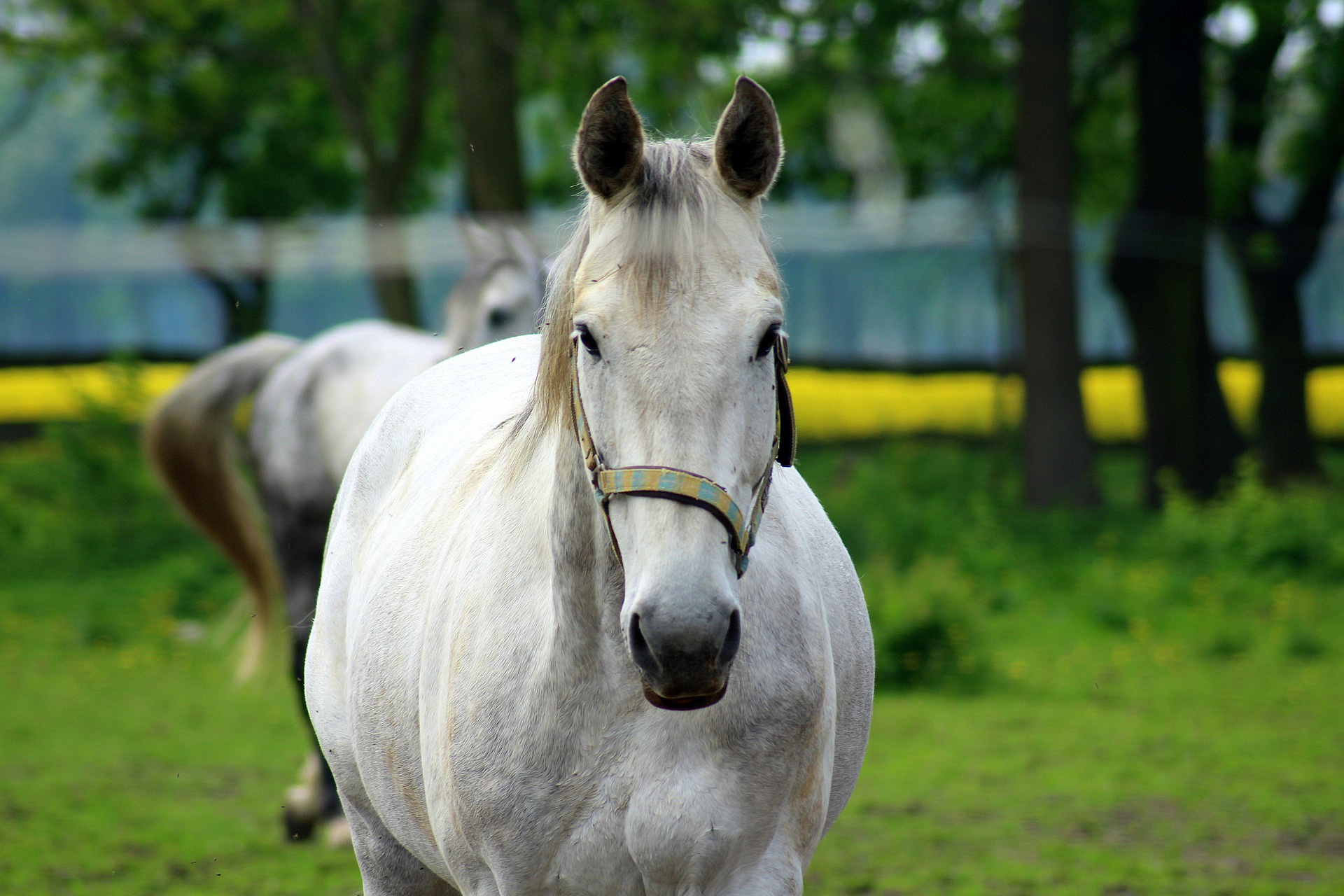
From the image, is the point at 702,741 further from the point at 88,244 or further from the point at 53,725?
the point at 88,244

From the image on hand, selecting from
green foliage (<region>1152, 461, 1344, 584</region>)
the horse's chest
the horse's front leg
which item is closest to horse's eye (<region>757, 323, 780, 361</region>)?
the horse's chest

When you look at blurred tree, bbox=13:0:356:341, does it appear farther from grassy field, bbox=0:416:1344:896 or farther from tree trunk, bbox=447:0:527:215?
grassy field, bbox=0:416:1344:896

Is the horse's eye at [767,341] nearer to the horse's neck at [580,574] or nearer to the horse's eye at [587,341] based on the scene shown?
the horse's eye at [587,341]

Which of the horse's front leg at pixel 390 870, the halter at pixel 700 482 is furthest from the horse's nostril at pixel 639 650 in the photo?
the horse's front leg at pixel 390 870

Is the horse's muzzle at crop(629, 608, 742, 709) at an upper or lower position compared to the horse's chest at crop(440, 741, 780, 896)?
upper

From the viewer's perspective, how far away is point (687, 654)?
1729 mm

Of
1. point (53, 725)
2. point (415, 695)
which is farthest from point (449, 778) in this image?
point (53, 725)

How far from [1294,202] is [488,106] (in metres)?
10.8

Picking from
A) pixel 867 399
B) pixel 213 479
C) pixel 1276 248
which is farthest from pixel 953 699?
pixel 1276 248

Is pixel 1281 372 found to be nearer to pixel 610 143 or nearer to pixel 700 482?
pixel 610 143

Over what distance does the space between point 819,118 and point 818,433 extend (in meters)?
5.04

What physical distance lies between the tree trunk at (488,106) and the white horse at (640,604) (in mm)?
8871

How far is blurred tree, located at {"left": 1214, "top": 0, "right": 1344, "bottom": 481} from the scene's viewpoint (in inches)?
596

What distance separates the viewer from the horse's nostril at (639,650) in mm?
1768
